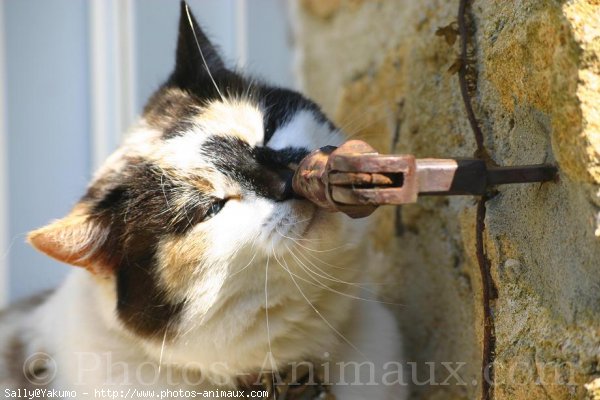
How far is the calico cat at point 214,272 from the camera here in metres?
1.29

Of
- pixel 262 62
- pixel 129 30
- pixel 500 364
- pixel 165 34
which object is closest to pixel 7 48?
pixel 129 30

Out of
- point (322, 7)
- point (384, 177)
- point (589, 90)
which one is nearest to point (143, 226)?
point (384, 177)

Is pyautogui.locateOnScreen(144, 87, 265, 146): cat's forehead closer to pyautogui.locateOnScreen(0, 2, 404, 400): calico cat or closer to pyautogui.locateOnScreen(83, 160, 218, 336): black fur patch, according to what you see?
pyautogui.locateOnScreen(0, 2, 404, 400): calico cat

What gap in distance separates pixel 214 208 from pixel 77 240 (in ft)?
0.93

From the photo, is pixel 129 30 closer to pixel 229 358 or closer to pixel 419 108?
pixel 419 108

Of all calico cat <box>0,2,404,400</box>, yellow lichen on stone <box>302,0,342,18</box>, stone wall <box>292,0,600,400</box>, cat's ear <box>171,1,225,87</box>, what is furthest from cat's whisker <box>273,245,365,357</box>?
yellow lichen on stone <box>302,0,342,18</box>

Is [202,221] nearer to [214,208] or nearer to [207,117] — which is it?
[214,208]

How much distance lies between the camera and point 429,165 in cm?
96

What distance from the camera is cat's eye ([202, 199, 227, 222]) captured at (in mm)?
1313

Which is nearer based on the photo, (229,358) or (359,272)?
(229,358)

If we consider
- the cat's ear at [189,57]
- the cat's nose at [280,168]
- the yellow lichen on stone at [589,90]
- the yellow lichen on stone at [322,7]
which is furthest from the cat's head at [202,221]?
the yellow lichen on stone at [322,7]

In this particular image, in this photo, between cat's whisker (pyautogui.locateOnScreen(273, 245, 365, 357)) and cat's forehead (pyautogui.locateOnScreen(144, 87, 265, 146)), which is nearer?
cat's whisker (pyautogui.locateOnScreen(273, 245, 365, 357))

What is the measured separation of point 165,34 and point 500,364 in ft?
5.95

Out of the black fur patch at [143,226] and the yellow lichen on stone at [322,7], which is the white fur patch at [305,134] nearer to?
the black fur patch at [143,226]
